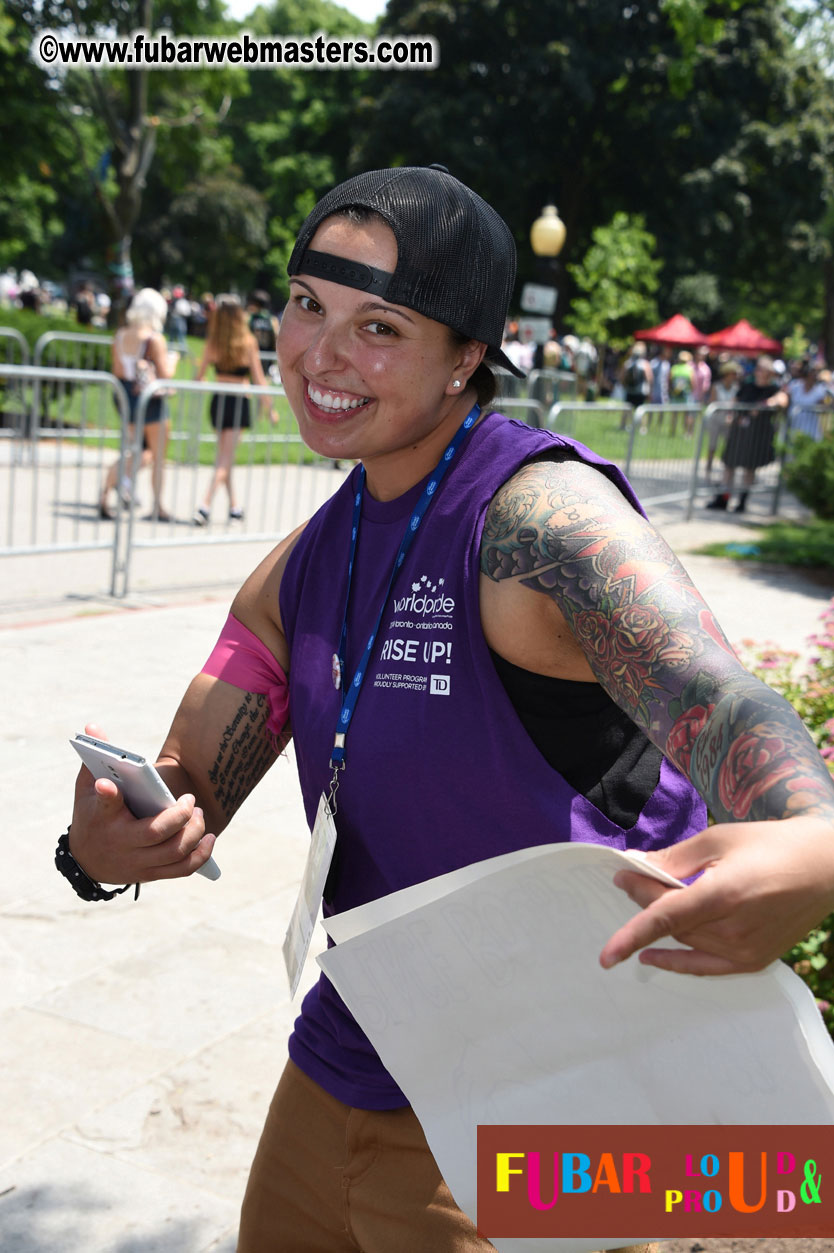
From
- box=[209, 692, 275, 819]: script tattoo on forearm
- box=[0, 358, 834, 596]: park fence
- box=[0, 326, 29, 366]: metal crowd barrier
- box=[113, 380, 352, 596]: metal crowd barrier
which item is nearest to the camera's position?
box=[209, 692, 275, 819]: script tattoo on forearm

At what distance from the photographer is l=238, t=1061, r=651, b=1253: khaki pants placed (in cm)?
169

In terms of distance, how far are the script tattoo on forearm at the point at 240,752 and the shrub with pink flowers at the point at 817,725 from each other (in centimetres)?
118

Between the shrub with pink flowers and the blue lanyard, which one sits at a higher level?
the blue lanyard

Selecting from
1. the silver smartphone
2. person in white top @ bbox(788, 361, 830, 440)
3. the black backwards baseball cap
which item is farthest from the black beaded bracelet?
person in white top @ bbox(788, 361, 830, 440)

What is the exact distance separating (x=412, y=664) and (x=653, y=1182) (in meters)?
0.65

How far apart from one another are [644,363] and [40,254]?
169 feet

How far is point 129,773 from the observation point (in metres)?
1.62

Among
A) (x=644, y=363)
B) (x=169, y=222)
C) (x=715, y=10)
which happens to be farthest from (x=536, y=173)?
(x=715, y=10)

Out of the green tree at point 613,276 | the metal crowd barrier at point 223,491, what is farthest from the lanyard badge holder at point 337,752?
the green tree at point 613,276

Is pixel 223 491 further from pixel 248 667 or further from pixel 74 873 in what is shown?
pixel 74 873

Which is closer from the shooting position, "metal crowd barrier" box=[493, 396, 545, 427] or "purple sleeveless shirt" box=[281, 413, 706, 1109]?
"purple sleeveless shirt" box=[281, 413, 706, 1109]

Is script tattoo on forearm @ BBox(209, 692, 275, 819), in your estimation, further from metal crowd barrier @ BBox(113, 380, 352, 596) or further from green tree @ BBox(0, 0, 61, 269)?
green tree @ BBox(0, 0, 61, 269)

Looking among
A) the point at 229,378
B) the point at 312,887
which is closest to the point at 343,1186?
the point at 312,887

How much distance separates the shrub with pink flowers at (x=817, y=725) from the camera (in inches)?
124
